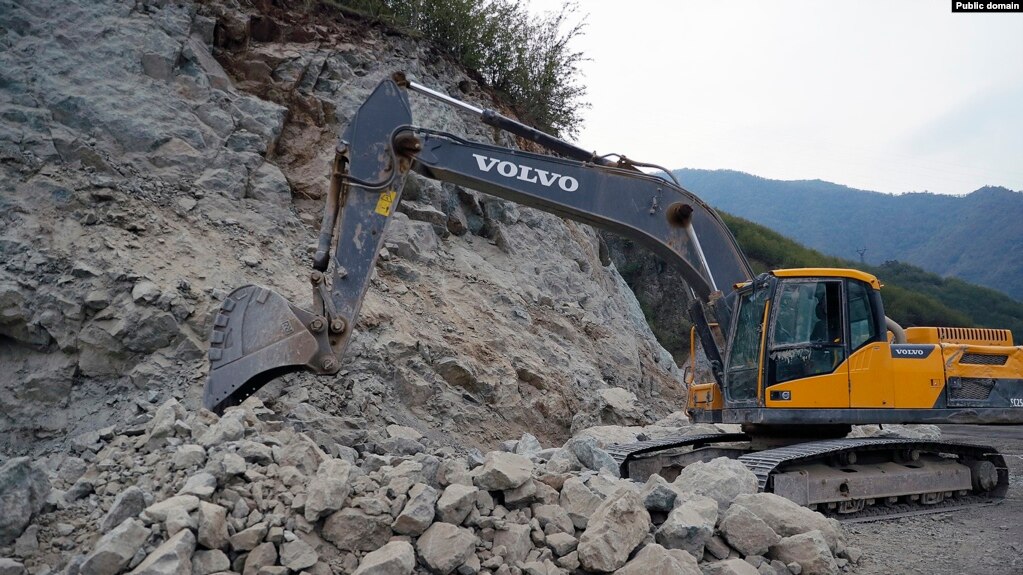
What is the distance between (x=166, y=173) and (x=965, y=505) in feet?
29.4

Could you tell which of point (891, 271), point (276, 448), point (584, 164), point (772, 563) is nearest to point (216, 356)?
point (276, 448)

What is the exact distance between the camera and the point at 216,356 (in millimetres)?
5758

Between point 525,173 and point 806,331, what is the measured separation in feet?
9.56

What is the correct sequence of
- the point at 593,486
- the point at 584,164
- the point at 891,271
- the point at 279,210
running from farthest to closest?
the point at 891,271, the point at 279,210, the point at 584,164, the point at 593,486

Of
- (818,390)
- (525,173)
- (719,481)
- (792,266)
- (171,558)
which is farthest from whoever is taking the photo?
(792,266)

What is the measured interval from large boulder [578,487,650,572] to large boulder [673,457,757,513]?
3.40 feet

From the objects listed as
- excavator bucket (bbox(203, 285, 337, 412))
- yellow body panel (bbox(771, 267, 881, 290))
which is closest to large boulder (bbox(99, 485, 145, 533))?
excavator bucket (bbox(203, 285, 337, 412))

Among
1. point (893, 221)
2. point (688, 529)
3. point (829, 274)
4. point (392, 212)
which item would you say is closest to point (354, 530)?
point (688, 529)

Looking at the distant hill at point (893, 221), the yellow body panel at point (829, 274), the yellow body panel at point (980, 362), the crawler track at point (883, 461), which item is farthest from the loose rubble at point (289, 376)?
the distant hill at point (893, 221)

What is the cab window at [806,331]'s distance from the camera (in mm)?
6781

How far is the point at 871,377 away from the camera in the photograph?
271 inches

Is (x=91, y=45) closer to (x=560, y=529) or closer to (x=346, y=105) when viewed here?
(x=346, y=105)

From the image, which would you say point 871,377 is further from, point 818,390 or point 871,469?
point 871,469

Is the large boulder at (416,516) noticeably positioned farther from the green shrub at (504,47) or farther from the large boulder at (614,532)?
the green shrub at (504,47)
